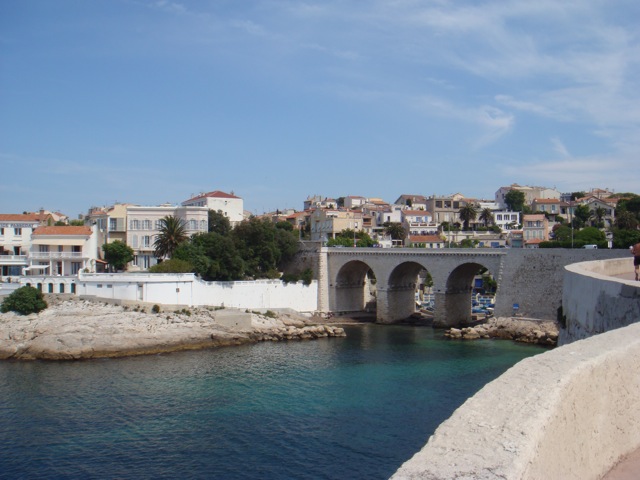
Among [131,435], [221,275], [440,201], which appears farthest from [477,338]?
[440,201]

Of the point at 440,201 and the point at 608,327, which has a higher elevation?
the point at 440,201

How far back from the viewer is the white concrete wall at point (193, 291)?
1432 inches

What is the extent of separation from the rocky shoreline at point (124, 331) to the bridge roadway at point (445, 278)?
25.4ft

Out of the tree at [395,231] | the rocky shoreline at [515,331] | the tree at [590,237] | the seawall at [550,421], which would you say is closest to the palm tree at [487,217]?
the tree at [395,231]

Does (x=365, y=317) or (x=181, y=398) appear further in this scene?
(x=365, y=317)

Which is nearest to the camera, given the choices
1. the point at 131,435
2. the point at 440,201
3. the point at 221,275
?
the point at 131,435

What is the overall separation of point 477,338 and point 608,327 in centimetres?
2643

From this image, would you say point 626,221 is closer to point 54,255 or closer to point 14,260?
point 54,255

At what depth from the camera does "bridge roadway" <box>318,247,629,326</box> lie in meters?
35.6

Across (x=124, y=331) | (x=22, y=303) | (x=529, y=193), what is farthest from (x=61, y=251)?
(x=529, y=193)

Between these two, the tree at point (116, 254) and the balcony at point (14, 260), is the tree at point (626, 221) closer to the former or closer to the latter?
the tree at point (116, 254)

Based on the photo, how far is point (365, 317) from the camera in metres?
46.9

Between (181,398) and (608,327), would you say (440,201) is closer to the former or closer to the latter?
(181,398)

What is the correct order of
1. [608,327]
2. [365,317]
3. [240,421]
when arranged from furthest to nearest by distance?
[365,317], [240,421], [608,327]
